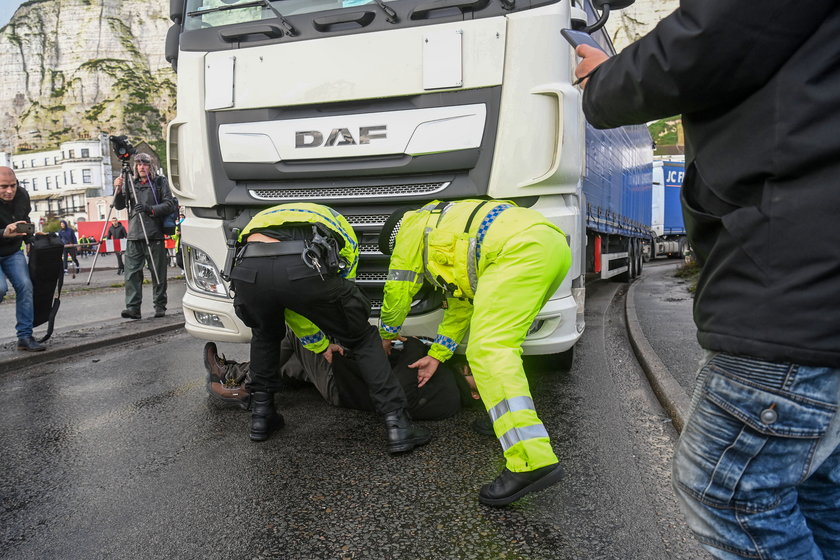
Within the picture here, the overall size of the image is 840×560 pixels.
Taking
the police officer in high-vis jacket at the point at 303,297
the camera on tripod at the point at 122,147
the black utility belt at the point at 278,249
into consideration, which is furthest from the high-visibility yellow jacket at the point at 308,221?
the camera on tripod at the point at 122,147

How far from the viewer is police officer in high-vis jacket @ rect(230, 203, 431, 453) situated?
304cm

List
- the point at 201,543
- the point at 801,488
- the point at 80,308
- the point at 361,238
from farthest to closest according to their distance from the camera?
the point at 80,308 < the point at 361,238 < the point at 201,543 < the point at 801,488

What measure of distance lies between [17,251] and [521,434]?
535cm

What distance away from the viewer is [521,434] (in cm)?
250

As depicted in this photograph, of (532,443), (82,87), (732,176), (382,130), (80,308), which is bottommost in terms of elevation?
(80,308)

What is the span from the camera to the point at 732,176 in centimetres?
121

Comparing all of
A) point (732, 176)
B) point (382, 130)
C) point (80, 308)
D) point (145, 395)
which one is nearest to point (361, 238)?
point (382, 130)

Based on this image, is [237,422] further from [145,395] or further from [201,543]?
[201,543]

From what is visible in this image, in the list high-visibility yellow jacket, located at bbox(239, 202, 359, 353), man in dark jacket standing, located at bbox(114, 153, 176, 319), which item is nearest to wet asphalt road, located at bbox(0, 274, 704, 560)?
high-visibility yellow jacket, located at bbox(239, 202, 359, 353)

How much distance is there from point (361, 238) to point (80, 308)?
7.60 metres

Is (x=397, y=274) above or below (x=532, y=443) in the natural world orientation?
above

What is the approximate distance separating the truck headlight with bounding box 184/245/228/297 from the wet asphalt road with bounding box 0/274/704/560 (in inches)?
31.9

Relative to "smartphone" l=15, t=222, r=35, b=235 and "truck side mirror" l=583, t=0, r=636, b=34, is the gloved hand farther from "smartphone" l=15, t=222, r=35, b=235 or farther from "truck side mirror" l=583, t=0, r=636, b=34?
"truck side mirror" l=583, t=0, r=636, b=34

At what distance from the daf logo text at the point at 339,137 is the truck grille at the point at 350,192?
0.27 m
